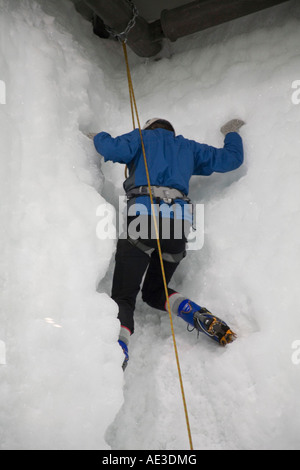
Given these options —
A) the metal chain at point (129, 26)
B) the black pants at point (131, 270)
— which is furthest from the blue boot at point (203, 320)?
the metal chain at point (129, 26)

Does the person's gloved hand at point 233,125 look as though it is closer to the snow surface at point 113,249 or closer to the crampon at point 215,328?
the snow surface at point 113,249

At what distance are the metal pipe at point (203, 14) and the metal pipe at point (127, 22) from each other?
0.71 feet

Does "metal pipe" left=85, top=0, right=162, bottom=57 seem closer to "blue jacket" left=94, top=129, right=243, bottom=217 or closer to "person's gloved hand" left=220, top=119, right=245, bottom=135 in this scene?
"blue jacket" left=94, top=129, right=243, bottom=217

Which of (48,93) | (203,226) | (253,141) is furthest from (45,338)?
(253,141)

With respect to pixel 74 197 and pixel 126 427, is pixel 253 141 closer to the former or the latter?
pixel 74 197

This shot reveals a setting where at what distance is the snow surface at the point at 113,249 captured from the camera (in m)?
1.81

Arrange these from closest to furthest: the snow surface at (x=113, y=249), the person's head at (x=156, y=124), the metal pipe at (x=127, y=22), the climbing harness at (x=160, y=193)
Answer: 1. the snow surface at (x=113, y=249)
2. the climbing harness at (x=160, y=193)
3. the person's head at (x=156, y=124)
4. the metal pipe at (x=127, y=22)

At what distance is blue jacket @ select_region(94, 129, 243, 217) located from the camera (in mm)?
2406

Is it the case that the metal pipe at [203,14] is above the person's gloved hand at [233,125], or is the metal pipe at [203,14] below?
above

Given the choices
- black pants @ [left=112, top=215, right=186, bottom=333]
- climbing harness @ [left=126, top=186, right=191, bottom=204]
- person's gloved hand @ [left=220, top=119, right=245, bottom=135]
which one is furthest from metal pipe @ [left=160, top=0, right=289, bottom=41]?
black pants @ [left=112, top=215, right=186, bottom=333]

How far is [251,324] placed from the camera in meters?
2.22

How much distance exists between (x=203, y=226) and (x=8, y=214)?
1.39 metres

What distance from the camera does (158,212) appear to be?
7.59 ft

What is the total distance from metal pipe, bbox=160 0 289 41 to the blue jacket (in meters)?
1.15
